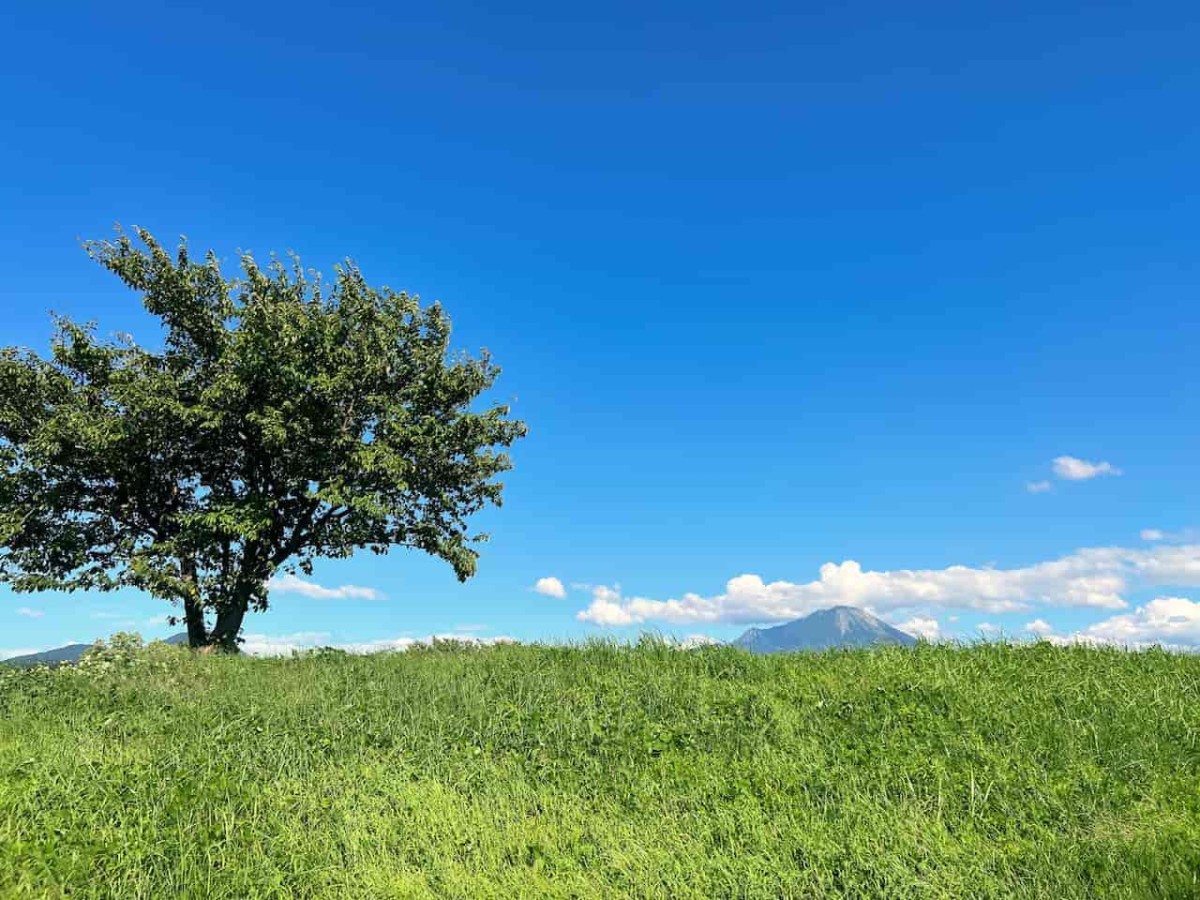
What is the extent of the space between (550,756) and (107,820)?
207 inches

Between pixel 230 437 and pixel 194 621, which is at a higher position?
pixel 230 437

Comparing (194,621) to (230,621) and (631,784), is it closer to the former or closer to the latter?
(230,621)

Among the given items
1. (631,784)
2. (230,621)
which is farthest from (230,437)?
(631,784)

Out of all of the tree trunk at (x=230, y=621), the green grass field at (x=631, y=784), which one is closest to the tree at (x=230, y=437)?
the tree trunk at (x=230, y=621)

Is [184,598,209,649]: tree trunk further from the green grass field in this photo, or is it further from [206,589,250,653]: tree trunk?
the green grass field

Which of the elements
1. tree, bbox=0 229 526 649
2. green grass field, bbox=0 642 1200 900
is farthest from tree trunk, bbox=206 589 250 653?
green grass field, bbox=0 642 1200 900

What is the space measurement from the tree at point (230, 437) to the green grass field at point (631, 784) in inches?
438

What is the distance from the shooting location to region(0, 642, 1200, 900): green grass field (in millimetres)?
7664

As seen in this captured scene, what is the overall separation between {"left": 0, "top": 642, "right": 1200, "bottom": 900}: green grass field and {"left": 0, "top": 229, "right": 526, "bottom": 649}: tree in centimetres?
1113

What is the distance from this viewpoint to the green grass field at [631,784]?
7.66 meters

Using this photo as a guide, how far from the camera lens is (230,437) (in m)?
26.2

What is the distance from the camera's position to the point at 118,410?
25.1 m

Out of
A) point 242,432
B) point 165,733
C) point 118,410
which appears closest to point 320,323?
point 242,432

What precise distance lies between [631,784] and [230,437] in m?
21.4
